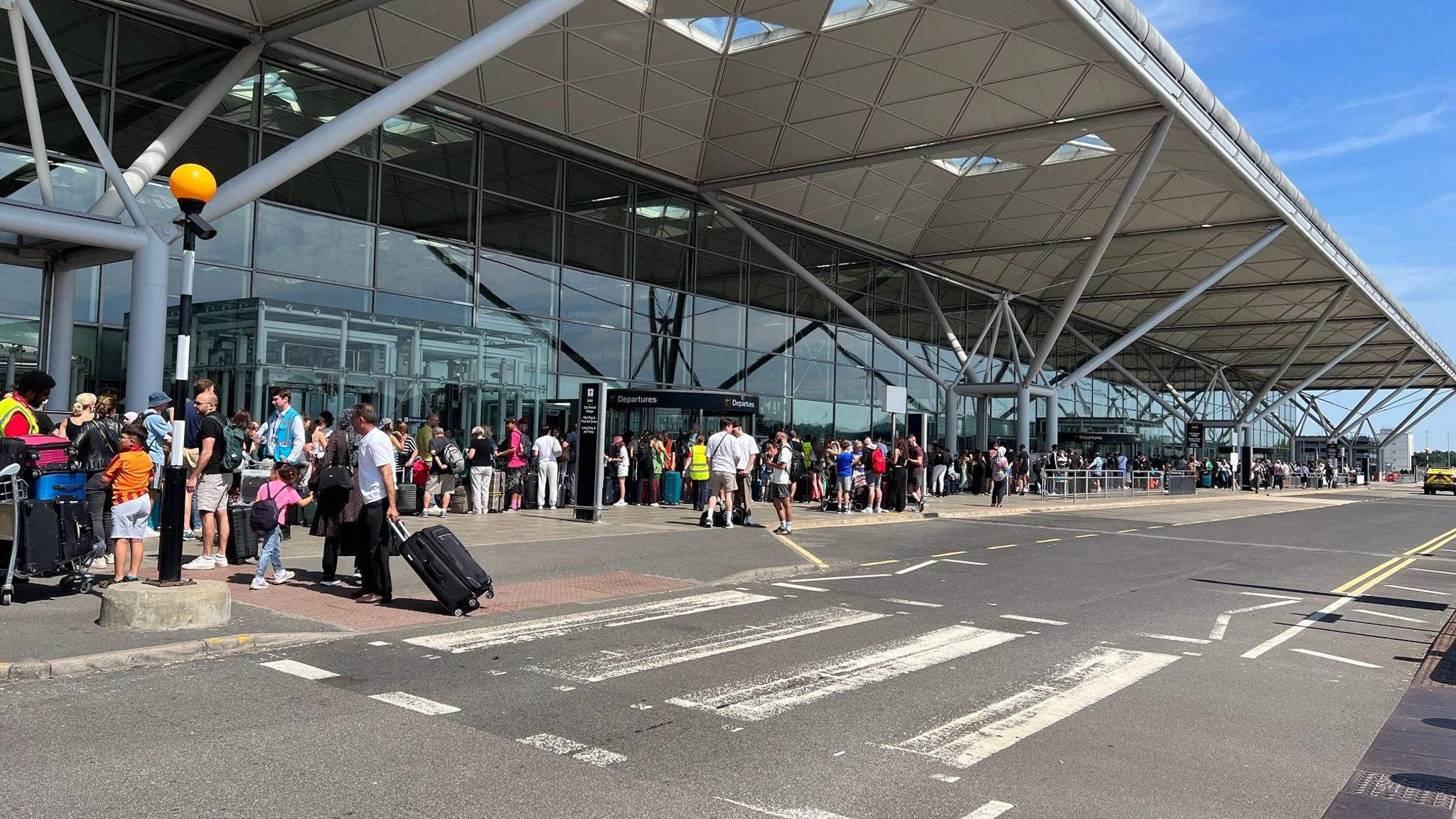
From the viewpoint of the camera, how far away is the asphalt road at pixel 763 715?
4.43 metres

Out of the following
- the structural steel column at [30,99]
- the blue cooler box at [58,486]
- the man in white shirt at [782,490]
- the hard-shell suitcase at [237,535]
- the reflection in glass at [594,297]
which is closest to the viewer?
the blue cooler box at [58,486]

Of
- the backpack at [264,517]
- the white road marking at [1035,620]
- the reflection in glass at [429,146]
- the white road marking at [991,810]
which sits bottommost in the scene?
the white road marking at [991,810]

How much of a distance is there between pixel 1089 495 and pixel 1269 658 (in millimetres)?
25610

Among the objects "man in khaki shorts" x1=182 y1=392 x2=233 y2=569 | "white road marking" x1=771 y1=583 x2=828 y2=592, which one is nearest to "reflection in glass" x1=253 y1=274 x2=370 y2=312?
"man in khaki shorts" x1=182 y1=392 x2=233 y2=569

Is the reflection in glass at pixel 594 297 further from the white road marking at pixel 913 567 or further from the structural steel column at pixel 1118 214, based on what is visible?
the white road marking at pixel 913 567

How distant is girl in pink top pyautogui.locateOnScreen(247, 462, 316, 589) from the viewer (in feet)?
31.2

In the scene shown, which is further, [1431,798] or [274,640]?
[274,640]

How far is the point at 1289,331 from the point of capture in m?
61.8

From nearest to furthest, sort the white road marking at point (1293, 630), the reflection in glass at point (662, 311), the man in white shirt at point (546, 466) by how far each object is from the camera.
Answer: the white road marking at point (1293, 630)
the man in white shirt at point (546, 466)
the reflection in glass at point (662, 311)

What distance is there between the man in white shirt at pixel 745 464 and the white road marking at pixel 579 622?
6894mm

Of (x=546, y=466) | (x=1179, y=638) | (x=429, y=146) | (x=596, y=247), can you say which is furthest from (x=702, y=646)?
(x=596, y=247)

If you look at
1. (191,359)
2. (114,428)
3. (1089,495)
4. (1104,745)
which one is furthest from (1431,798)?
(1089,495)

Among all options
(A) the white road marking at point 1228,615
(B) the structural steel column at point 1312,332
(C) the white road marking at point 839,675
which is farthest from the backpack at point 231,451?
(B) the structural steel column at point 1312,332

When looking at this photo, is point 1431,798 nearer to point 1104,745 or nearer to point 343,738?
point 1104,745
